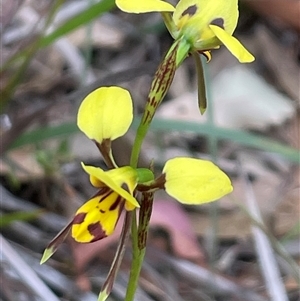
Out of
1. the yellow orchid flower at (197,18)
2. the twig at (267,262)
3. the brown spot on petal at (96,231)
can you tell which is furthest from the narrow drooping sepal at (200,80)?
the twig at (267,262)

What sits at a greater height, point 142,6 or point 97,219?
point 142,6

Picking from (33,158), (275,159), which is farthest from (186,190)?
(275,159)

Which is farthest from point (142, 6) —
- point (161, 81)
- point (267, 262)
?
point (267, 262)

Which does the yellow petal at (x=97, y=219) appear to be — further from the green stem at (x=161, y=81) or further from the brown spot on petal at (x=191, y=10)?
the brown spot on petal at (x=191, y=10)

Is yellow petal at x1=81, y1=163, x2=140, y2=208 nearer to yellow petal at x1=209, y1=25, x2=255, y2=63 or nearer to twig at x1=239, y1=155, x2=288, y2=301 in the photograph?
yellow petal at x1=209, y1=25, x2=255, y2=63

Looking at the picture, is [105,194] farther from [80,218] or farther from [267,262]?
[267,262]

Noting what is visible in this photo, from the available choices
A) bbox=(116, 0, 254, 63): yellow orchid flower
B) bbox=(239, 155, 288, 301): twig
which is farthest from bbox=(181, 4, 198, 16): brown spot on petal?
bbox=(239, 155, 288, 301): twig
